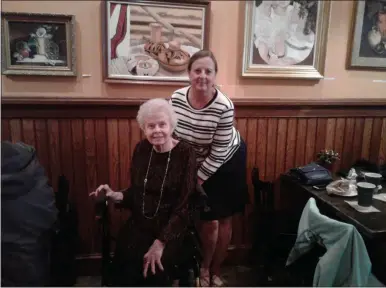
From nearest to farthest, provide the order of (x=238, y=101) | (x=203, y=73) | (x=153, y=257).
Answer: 1. (x=153, y=257)
2. (x=203, y=73)
3. (x=238, y=101)

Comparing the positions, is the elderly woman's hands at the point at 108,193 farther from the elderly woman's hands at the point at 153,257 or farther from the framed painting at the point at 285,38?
the framed painting at the point at 285,38

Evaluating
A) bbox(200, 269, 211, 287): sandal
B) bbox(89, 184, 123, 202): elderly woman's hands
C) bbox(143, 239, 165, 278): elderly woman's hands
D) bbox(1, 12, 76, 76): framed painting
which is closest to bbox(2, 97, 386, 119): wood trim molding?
bbox(1, 12, 76, 76): framed painting

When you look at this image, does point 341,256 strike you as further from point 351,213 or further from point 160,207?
point 160,207

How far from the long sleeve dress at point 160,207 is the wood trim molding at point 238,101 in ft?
1.60

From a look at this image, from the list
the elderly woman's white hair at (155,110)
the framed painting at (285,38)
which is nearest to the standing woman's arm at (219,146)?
the elderly woman's white hair at (155,110)

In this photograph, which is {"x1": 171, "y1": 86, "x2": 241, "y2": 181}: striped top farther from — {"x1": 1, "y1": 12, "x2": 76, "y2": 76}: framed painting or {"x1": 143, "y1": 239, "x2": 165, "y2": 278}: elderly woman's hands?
{"x1": 1, "y1": 12, "x2": 76, "y2": 76}: framed painting

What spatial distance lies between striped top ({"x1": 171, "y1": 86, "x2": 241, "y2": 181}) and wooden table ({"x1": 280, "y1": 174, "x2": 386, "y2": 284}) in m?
0.55

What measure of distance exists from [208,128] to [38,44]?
3.54ft

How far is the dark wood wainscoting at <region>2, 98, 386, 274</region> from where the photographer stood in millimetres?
1894

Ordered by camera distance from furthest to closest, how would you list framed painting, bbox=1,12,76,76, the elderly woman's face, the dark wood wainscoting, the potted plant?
the potted plant
the dark wood wainscoting
framed painting, bbox=1,12,76,76
the elderly woman's face

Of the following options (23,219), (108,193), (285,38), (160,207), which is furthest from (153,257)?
(285,38)

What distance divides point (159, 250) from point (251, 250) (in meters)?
1.09

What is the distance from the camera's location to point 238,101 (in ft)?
6.68

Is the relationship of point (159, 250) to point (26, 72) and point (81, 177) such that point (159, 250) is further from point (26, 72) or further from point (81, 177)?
point (26, 72)
